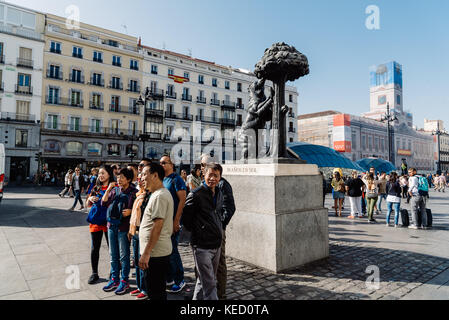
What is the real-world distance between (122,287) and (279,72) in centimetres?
478

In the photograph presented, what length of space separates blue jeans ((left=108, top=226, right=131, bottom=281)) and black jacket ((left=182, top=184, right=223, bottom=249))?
1.32 metres

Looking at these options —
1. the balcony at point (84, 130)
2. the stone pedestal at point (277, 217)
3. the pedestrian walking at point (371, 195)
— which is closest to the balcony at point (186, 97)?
the balcony at point (84, 130)

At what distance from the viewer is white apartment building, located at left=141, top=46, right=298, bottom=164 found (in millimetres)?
38281

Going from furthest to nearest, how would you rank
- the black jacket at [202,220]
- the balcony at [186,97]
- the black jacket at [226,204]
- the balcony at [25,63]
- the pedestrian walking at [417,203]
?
the balcony at [186,97] < the balcony at [25,63] < the pedestrian walking at [417,203] < the black jacket at [226,204] < the black jacket at [202,220]

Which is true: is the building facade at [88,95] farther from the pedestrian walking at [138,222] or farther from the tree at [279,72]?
the pedestrian walking at [138,222]

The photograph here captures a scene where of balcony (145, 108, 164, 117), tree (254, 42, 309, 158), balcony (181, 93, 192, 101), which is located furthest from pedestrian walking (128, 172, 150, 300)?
balcony (181, 93, 192, 101)

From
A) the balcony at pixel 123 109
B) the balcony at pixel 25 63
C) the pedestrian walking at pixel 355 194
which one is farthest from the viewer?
the balcony at pixel 123 109

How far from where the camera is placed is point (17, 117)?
2919 centimetres

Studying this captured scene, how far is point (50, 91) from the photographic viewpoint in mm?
31578

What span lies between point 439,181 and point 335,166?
33.9 ft

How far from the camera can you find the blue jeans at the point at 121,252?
3742 mm

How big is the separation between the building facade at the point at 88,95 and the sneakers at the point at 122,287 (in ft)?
102

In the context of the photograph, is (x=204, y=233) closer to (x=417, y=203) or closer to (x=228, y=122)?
(x=417, y=203)

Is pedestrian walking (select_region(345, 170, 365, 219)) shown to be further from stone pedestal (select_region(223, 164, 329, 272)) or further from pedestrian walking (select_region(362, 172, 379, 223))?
stone pedestal (select_region(223, 164, 329, 272))
